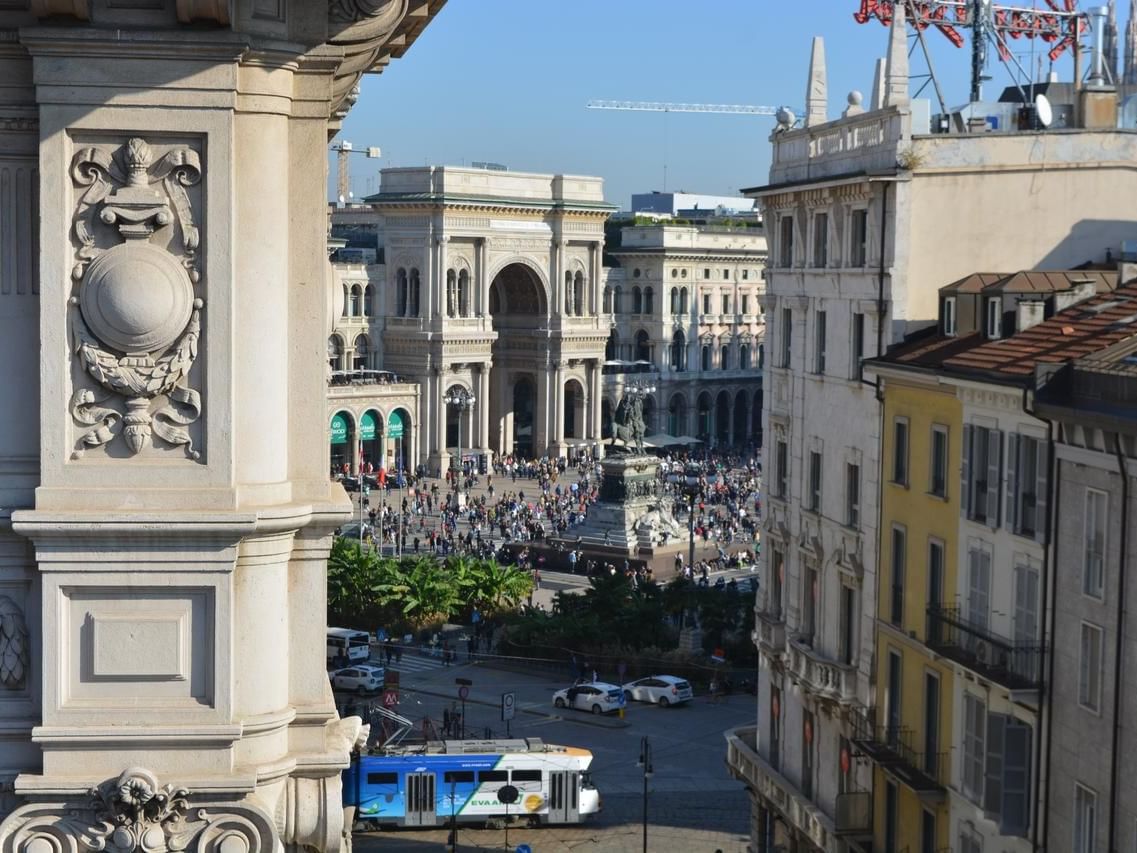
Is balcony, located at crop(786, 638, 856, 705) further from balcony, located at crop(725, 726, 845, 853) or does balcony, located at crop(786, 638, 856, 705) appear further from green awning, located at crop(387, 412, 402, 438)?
green awning, located at crop(387, 412, 402, 438)

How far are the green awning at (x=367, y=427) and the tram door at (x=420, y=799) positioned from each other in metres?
71.4

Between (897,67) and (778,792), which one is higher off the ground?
(897,67)

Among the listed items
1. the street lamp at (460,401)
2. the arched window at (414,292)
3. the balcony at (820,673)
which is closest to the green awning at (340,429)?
the street lamp at (460,401)

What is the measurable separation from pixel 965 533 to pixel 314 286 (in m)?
18.4

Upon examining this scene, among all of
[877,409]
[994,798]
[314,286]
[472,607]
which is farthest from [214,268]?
[472,607]

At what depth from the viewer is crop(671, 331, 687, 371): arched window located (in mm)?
145375

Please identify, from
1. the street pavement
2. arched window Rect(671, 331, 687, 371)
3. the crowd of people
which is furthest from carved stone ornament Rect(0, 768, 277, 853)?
arched window Rect(671, 331, 687, 371)

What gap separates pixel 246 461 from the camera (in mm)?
8320

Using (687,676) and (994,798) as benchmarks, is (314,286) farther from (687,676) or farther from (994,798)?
(687,676)

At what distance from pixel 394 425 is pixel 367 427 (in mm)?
2485

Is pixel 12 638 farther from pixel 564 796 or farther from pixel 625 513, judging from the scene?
pixel 625 513

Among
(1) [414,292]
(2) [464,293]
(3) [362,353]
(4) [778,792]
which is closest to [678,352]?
(2) [464,293]

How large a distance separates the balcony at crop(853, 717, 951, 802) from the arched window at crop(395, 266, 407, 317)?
9540 cm

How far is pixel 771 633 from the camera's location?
116 feet
